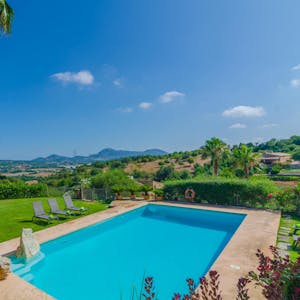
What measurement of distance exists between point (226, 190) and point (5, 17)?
567 inches

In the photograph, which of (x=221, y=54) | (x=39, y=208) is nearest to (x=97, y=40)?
(x=221, y=54)

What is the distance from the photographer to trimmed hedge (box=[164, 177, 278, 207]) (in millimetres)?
13344

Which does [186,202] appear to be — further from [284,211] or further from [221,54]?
[221,54]

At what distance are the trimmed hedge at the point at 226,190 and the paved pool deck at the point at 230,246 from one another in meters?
1.07

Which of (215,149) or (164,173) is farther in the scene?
(164,173)

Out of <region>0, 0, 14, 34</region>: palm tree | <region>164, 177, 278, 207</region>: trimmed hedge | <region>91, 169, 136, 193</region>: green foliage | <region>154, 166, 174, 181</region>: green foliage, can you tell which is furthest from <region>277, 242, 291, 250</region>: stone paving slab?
<region>154, 166, 174, 181</region>: green foliage

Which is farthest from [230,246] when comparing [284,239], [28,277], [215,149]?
[215,149]

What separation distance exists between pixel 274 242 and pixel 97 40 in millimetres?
15775

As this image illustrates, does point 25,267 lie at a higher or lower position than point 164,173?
higher

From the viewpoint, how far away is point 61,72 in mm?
18312

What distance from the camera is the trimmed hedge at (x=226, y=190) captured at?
13.3m

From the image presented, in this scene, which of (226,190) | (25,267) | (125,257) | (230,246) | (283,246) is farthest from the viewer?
(226,190)

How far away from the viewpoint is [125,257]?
7.83 meters

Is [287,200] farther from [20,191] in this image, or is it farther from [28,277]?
[20,191]
